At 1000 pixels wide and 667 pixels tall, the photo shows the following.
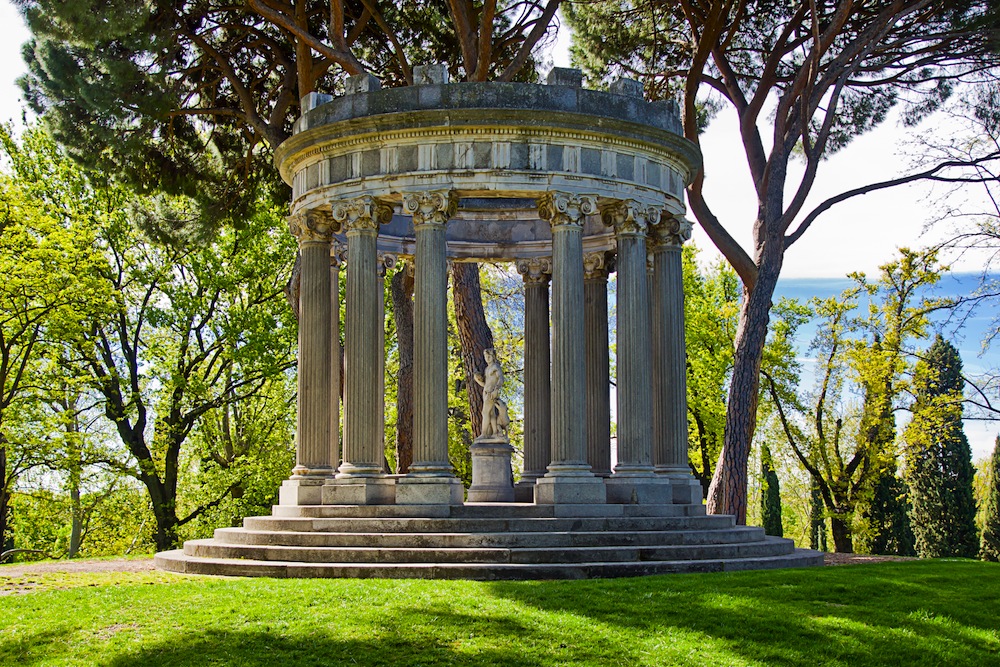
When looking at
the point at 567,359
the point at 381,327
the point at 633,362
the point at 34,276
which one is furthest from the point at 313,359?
the point at 34,276

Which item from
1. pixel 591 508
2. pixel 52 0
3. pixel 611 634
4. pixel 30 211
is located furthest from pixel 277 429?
pixel 611 634

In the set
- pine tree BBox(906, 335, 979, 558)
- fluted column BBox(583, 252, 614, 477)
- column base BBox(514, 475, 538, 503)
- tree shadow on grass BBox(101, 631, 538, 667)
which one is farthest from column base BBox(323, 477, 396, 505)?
pine tree BBox(906, 335, 979, 558)

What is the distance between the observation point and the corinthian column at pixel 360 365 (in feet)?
76.8

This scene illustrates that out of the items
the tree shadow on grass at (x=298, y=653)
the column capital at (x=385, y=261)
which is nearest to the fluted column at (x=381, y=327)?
the column capital at (x=385, y=261)

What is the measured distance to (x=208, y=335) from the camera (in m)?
46.4

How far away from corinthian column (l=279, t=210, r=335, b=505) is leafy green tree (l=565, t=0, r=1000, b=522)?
12.3 metres

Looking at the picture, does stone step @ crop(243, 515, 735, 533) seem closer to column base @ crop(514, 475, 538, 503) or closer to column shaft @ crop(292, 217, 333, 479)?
column shaft @ crop(292, 217, 333, 479)

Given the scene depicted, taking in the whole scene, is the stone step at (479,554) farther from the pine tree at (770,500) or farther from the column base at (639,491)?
the pine tree at (770,500)


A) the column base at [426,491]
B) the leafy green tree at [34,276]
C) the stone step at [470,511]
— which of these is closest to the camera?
the stone step at [470,511]

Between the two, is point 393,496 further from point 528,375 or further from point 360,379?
point 528,375

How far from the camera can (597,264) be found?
29.1 m

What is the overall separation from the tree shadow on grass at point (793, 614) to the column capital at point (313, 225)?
10.6m

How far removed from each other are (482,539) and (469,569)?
1.34m

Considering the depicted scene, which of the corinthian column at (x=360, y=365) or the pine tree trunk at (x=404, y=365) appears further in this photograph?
the pine tree trunk at (x=404, y=365)
